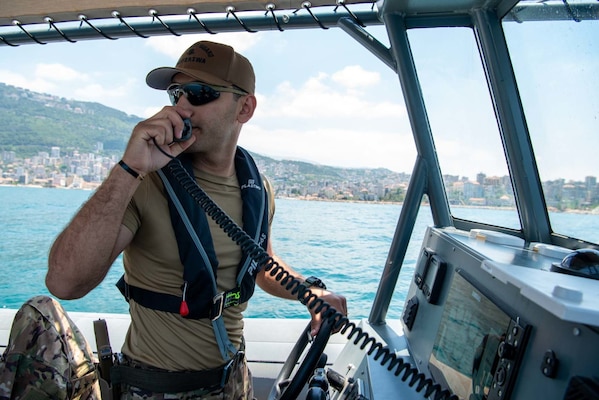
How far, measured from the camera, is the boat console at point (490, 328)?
72 centimetres

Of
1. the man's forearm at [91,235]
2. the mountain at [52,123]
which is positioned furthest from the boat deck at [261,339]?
the mountain at [52,123]

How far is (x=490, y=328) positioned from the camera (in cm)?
112

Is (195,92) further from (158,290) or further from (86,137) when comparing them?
(86,137)

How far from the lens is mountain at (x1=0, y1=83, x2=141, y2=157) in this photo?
968 cm

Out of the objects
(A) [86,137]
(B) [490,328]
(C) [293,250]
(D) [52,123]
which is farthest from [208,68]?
(D) [52,123]

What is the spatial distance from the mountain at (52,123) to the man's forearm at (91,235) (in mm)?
7897

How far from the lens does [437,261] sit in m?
1.72

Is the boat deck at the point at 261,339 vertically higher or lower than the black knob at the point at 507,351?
lower

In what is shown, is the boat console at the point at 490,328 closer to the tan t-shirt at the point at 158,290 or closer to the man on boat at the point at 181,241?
the man on boat at the point at 181,241

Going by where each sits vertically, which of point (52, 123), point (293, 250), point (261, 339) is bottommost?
point (293, 250)

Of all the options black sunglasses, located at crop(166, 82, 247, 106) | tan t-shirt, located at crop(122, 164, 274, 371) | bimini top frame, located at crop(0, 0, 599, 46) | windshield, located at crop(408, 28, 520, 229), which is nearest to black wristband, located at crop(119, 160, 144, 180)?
tan t-shirt, located at crop(122, 164, 274, 371)

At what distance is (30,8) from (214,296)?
2.05 m

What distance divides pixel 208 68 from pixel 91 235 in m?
0.70

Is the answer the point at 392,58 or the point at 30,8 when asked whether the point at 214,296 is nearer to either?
the point at 392,58
